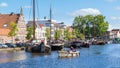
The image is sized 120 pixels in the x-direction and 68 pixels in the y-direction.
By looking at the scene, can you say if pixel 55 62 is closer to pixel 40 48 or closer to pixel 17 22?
pixel 40 48

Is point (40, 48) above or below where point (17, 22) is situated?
below

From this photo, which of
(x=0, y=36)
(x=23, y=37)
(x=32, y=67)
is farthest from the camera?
(x=23, y=37)

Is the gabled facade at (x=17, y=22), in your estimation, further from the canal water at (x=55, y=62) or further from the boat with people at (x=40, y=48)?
the canal water at (x=55, y=62)

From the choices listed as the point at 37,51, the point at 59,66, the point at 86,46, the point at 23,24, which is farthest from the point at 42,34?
the point at 59,66

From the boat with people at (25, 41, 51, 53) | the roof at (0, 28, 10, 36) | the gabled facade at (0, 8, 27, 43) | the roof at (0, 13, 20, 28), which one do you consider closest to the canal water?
the boat with people at (25, 41, 51, 53)

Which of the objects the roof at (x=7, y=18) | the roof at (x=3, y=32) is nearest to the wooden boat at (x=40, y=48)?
the roof at (x=3, y=32)

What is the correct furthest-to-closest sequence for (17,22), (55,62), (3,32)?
(17,22)
(3,32)
(55,62)

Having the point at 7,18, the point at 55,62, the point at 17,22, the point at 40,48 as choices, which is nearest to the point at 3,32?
the point at 17,22

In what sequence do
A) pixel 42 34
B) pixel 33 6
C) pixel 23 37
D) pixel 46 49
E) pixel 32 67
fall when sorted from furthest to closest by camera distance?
pixel 42 34
pixel 23 37
pixel 33 6
pixel 46 49
pixel 32 67

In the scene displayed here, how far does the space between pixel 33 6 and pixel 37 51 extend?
1677 centimetres

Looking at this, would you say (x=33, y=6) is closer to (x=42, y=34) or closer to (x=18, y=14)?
(x=18, y=14)

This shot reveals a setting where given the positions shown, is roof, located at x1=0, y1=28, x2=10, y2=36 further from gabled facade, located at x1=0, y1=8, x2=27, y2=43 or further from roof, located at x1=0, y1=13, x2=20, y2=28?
roof, located at x1=0, y1=13, x2=20, y2=28

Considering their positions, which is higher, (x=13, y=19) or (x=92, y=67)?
(x=13, y=19)

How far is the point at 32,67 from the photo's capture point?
54.6 metres
